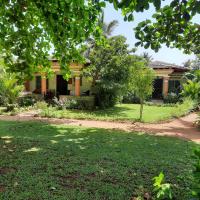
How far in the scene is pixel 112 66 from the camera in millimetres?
18922

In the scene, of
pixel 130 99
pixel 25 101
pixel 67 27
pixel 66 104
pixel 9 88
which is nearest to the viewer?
pixel 67 27

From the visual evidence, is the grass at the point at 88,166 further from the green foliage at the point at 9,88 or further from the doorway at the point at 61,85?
the doorway at the point at 61,85

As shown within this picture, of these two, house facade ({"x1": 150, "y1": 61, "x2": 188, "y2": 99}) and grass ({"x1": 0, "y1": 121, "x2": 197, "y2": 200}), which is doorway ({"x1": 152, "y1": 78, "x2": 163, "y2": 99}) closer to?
house facade ({"x1": 150, "y1": 61, "x2": 188, "y2": 99})

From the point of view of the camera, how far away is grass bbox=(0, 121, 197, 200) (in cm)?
466

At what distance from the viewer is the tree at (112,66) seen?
1875 centimetres

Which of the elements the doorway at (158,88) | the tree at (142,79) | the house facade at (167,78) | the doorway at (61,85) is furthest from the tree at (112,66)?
the doorway at (158,88)

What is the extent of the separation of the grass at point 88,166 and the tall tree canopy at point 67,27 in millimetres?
2690

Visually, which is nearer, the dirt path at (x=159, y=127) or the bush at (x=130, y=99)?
the dirt path at (x=159, y=127)

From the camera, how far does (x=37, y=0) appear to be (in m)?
7.38

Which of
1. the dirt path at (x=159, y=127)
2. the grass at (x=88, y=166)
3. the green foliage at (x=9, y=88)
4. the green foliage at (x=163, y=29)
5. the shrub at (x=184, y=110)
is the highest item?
the green foliage at (x=163, y=29)

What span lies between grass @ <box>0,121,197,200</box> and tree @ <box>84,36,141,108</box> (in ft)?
30.8

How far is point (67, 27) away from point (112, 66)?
1137 cm

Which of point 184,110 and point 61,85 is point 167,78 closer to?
point 184,110

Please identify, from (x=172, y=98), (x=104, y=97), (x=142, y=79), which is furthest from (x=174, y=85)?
(x=142, y=79)
